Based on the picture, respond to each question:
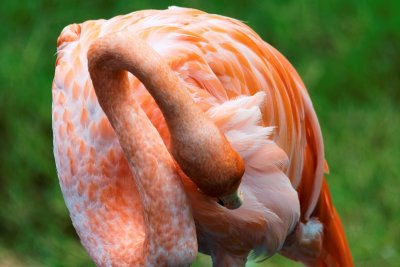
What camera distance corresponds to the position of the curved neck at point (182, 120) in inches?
109

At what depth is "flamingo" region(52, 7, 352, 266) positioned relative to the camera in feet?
9.39

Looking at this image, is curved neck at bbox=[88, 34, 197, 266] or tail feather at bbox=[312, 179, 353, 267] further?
tail feather at bbox=[312, 179, 353, 267]

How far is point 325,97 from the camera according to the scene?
5.82 meters

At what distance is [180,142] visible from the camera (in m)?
2.82

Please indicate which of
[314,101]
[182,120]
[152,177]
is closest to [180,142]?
[182,120]

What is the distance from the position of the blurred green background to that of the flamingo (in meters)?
1.30

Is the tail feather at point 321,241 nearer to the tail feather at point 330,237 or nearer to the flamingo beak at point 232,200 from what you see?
the tail feather at point 330,237

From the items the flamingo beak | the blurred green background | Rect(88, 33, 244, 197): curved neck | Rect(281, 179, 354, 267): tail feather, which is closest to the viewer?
Rect(88, 33, 244, 197): curved neck

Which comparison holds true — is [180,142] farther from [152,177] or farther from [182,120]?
[152,177]

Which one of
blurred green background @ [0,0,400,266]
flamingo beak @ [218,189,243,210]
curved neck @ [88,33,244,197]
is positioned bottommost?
blurred green background @ [0,0,400,266]

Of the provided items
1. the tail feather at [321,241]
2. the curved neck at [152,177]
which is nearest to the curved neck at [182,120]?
the curved neck at [152,177]

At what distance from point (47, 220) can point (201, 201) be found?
7.01ft

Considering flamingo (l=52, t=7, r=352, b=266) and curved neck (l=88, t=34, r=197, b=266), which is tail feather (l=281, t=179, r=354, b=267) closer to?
flamingo (l=52, t=7, r=352, b=266)

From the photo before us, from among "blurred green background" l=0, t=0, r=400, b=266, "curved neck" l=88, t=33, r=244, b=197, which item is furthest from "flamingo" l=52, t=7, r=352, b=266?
"blurred green background" l=0, t=0, r=400, b=266
